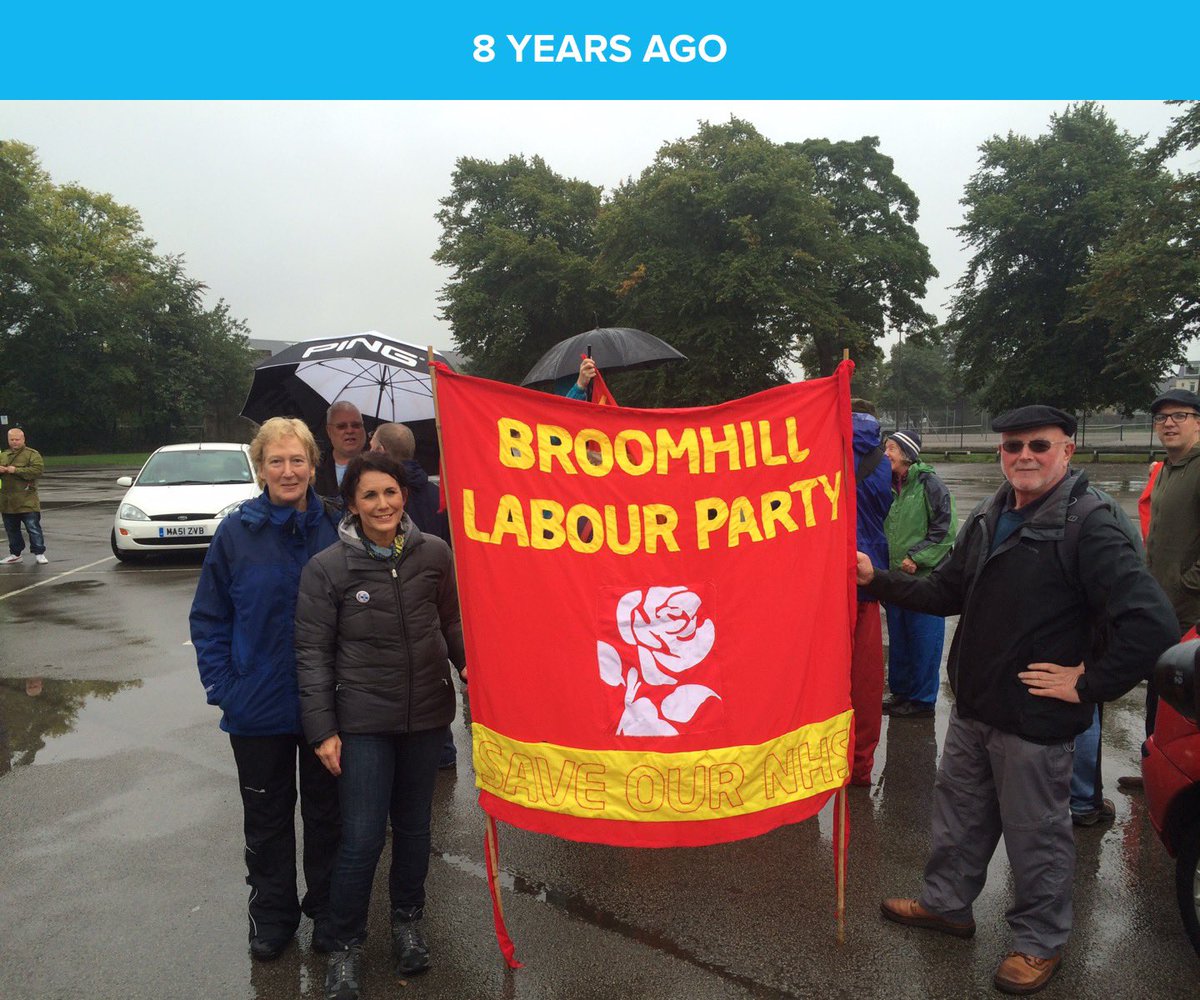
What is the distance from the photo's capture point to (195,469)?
532 inches

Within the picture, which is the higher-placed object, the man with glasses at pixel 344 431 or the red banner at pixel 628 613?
the man with glasses at pixel 344 431

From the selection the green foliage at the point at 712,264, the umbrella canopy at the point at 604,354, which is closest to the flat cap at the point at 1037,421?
the umbrella canopy at the point at 604,354

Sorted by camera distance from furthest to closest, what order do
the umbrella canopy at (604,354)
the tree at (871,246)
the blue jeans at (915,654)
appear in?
1. the tree at (871,246)
2. the umbrella canopy at (604,354)
3. the blue jeans at (915,654)

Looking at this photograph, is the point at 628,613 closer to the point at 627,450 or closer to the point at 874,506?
the point at 627,450

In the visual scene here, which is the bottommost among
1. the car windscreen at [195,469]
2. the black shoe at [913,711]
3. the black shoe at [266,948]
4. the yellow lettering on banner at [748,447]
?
the black shoe at [913,711]

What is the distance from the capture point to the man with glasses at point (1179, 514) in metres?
4.34

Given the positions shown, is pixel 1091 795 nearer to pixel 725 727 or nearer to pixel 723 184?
pixel 725 727

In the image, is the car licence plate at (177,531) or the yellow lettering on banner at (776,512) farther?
the car licence plate at (177,531)

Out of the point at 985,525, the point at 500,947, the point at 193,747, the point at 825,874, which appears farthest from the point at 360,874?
the point at 193,747

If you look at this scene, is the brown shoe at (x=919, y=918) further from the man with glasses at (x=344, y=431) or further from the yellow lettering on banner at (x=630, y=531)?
the man with glasses at (x=344, y=431)

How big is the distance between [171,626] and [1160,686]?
8358mm

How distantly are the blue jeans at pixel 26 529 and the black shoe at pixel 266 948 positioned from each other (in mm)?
11572

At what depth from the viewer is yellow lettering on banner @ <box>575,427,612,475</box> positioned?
10.1ft

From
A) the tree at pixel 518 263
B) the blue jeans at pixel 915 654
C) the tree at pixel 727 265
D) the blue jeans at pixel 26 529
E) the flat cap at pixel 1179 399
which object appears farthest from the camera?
the tree at pixel 518 263
